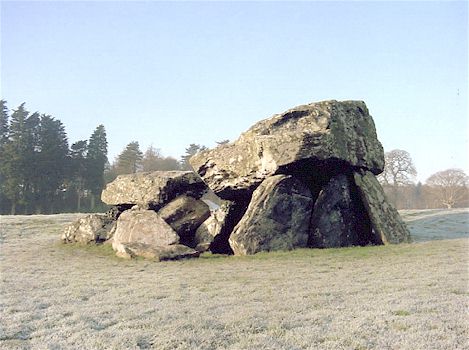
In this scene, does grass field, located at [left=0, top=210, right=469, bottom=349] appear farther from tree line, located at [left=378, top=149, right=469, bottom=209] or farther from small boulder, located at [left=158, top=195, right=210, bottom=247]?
tree line, located at [left=378, top=149, right=469, bottom=209]

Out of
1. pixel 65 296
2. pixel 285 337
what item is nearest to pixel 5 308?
pixel 65 296

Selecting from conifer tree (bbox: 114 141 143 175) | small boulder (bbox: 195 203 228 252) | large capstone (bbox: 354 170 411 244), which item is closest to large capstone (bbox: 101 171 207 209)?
small boulder (bbox: 195 203 228 252)

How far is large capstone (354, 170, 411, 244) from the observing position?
16.7m

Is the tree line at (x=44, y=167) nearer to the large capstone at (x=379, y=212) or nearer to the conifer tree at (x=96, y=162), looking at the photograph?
the conifer tree at (x=96, y=162)

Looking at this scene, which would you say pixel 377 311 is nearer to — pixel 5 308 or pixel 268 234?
pixel 5 308

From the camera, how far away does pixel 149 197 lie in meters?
19.2

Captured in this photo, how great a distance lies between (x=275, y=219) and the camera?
15.8m

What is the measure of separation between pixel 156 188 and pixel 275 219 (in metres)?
6.07

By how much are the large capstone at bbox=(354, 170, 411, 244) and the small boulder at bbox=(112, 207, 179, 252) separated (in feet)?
25.1

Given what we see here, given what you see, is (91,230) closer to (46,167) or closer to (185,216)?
(185,216)

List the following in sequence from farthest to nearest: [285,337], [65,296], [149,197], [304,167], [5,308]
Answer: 1. [149,197]
2. [304,167]
3. [65,296]
4. [5,308]
5. [285,337]


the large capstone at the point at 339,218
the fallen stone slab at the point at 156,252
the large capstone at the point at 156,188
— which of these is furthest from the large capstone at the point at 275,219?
the large capstone at the point at 156,188

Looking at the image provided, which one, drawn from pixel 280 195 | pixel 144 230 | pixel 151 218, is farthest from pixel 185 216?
pixel 280 195

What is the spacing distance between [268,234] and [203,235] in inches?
125
